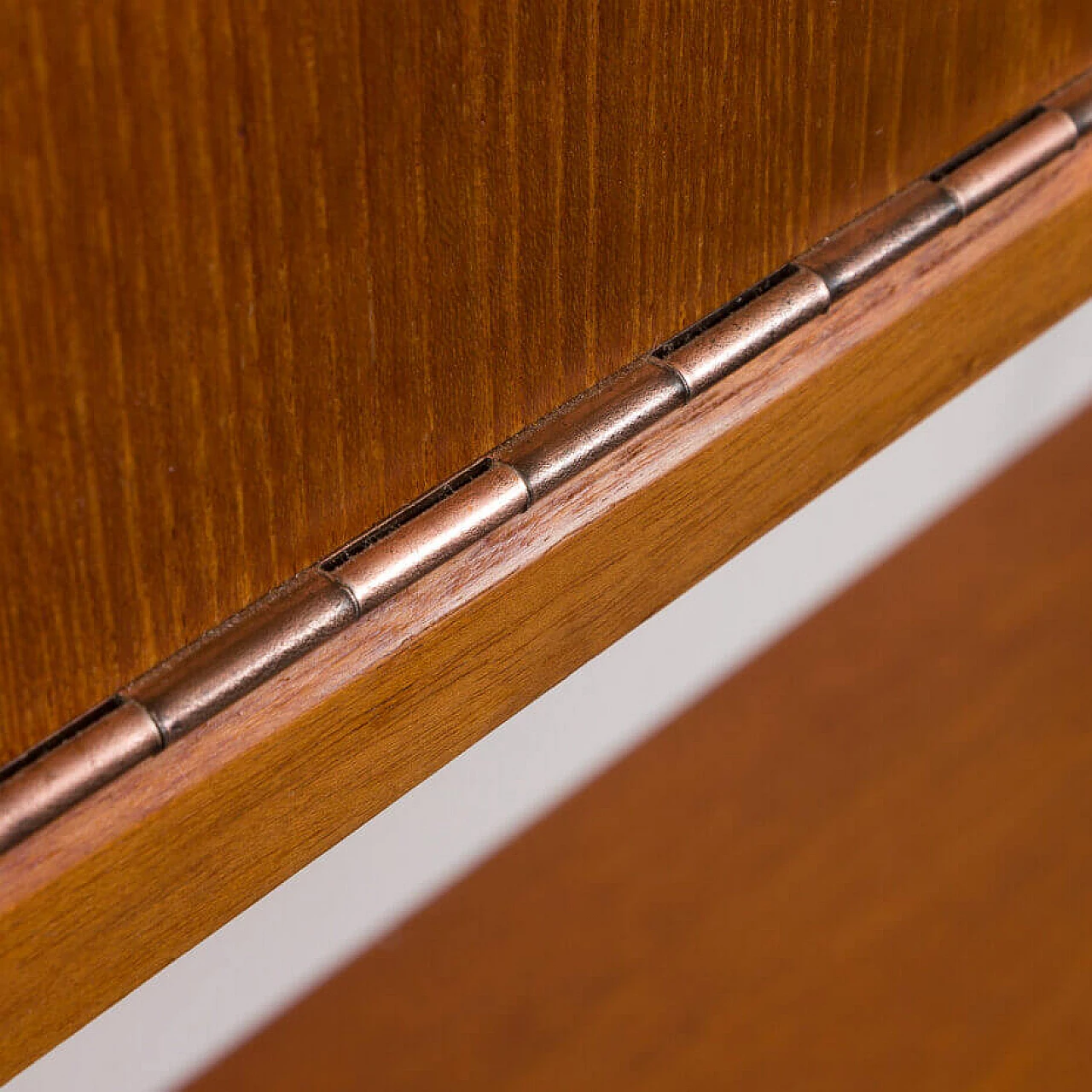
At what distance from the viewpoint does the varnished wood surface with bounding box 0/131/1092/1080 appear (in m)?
0.42

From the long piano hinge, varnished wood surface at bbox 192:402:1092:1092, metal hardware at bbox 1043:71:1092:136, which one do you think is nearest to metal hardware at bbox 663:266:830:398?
the long piano hinge

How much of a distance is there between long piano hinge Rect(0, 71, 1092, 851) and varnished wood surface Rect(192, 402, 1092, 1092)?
0.27 metres

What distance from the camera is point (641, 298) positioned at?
501mm

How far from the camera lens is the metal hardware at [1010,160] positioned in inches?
22.9

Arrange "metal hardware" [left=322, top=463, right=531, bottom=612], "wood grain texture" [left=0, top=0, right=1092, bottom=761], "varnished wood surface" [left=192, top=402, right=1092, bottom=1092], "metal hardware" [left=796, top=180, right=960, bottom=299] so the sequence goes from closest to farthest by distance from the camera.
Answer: "wood grain texture" [left=0, top=0, right=1092, bottom=761], "metal hardware" [left=322, top=463, right=531, bottom=612], "metal hardware" [left=796, top=180, right=960, bottom=299], "varnished wood surface" [left=192, top=402, right=1092, bottom=1092]

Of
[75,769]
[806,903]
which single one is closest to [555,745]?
[806,903]

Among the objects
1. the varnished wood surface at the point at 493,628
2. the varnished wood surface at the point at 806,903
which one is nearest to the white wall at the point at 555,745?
the varnished wood surface at the point at 806,903

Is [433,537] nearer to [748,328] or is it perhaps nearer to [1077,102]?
[748,328]

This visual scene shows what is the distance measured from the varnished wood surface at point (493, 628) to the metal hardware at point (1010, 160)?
0.05ft

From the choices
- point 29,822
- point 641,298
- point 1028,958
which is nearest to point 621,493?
point 641,298

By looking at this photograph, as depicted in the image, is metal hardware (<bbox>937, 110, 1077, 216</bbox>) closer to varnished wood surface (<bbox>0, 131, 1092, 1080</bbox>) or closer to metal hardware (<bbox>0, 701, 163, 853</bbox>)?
varnished wood surface (<bbox>0, 131, 1092, 1080</bbox>)

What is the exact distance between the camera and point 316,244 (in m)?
0.40

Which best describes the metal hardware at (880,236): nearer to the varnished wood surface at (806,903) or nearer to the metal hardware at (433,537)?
the metal hardware at (433,537)

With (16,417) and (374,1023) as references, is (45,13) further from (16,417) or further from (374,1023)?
(374,1023)
